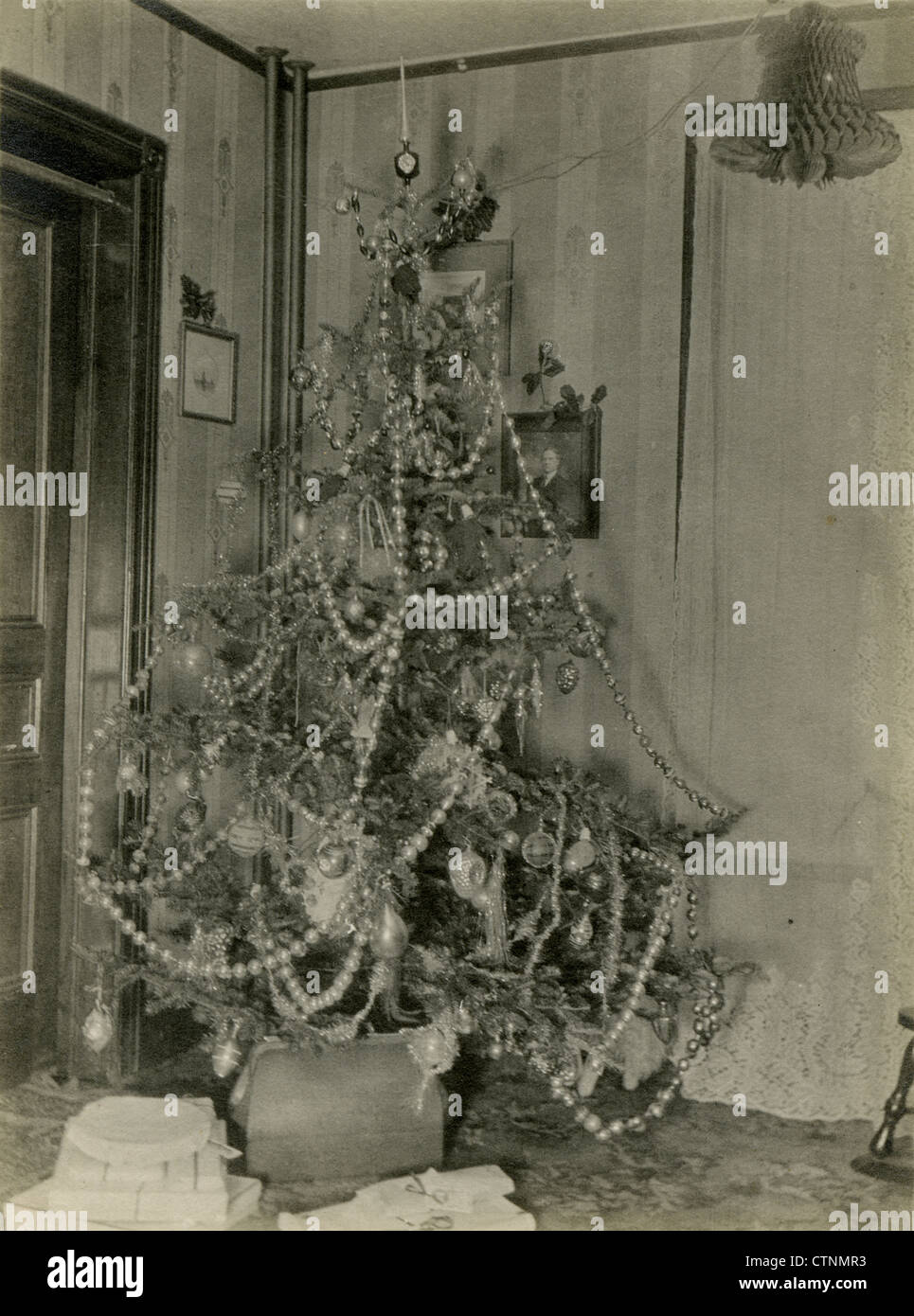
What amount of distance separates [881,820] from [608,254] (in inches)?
69.0

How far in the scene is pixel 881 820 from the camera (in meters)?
3.28

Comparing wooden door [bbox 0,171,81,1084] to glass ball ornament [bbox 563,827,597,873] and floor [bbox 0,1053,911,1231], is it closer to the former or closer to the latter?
floor [bbox 0,1053,911,1231]

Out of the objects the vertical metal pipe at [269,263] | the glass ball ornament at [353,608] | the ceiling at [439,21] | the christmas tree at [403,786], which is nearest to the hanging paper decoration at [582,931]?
the christmas tree at [403,786]

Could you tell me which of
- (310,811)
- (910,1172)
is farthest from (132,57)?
(910,1172)

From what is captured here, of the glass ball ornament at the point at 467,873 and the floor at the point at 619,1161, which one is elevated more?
the glass ball ornament at the point at 467,873

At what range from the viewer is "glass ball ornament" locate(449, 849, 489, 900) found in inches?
109

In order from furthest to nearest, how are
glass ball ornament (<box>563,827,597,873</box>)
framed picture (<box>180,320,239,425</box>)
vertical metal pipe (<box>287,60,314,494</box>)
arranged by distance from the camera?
vertical metal pipe (<box>287,60,314,494</box>) < framed picture (<box>180,320,239,425</box>) < glass ball ornament (<box>563,827,597,873</box>)

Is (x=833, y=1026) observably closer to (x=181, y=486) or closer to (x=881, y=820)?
(x=881, y=820)

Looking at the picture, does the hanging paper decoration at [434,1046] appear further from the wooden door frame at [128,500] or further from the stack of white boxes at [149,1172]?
the wooden door frame at [128,500]

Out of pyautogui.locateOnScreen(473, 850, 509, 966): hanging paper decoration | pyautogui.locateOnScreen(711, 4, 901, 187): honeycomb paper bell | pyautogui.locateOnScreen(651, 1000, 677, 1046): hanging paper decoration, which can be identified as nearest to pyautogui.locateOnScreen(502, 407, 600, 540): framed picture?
pyautogui.locateOnScreen(711, 4, 901, 187): honeycomb paper bell

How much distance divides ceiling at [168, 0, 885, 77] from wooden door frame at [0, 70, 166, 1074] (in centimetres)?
50

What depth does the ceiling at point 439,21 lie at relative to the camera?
11.2ft

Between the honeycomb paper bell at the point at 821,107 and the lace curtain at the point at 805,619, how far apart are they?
0.05 m

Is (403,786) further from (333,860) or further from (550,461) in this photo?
(550,461)
